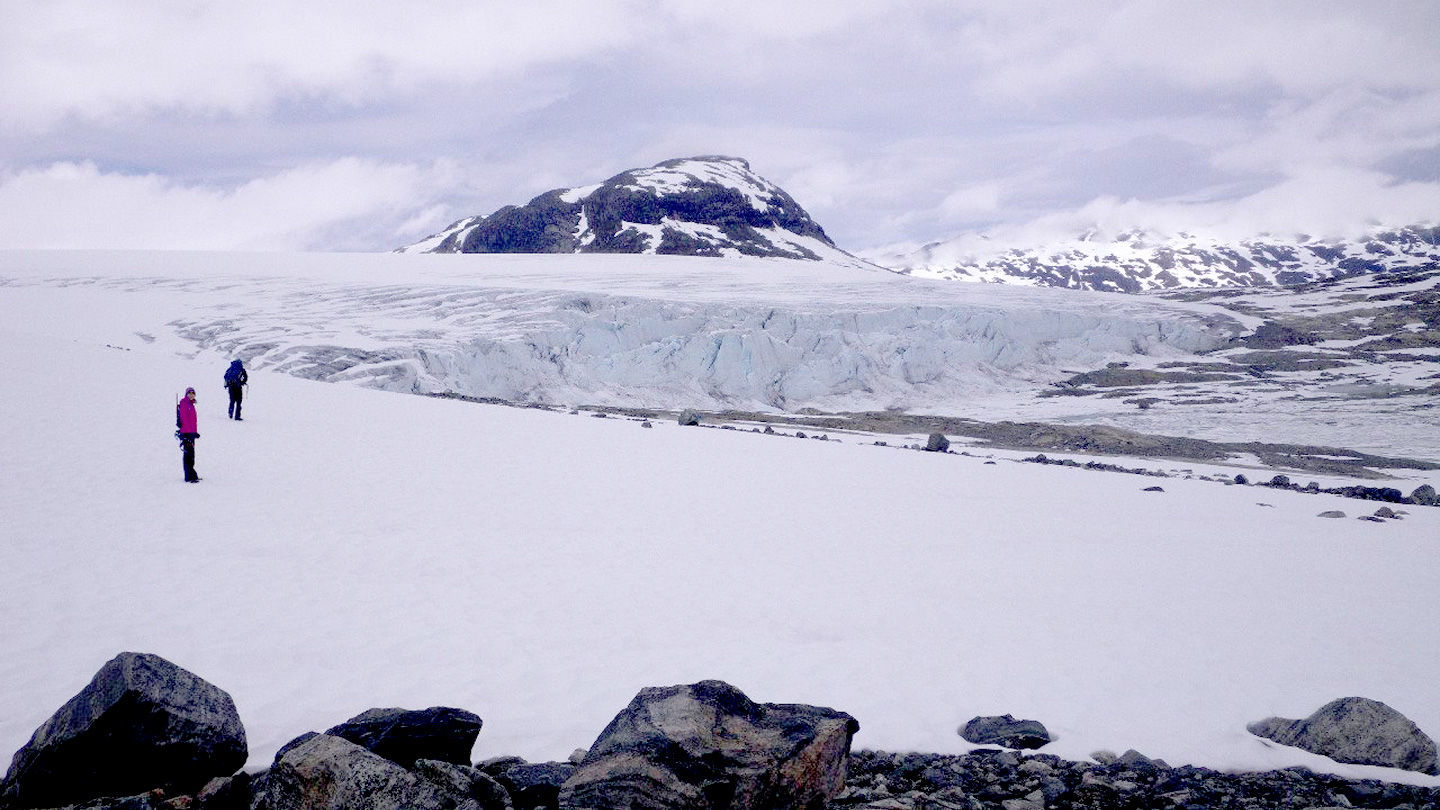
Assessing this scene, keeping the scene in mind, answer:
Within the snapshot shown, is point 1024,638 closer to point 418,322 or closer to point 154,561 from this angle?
point 154,561

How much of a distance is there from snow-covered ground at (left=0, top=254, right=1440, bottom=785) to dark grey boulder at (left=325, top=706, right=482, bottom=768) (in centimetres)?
64

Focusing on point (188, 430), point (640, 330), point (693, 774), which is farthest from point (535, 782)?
point (640, 330)

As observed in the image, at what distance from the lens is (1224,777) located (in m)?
5.33

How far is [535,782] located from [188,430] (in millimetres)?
10516

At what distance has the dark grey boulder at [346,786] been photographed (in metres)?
3.50

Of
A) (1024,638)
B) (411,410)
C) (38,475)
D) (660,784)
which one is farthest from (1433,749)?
(411,410)

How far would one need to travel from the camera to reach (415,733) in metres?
4.52

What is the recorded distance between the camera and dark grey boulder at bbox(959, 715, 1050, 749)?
573 cm

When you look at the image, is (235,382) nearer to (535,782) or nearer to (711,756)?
(535,782)

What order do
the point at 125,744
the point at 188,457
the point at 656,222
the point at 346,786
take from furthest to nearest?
the point at 656,222 < the point at 188,457 < the point at 125,744 < the point at 346,786

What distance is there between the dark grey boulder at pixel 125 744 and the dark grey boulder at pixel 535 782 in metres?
1.50

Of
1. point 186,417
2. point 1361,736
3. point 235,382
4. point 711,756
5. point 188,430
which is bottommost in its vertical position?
point 1361,736

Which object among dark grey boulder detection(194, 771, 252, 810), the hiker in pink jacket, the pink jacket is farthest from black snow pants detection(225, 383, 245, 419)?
dark grey boulder detection(194, 771, 252, 810)

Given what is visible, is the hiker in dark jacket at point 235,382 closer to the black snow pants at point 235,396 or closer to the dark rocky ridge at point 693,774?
the black snow pants at point 235,396
